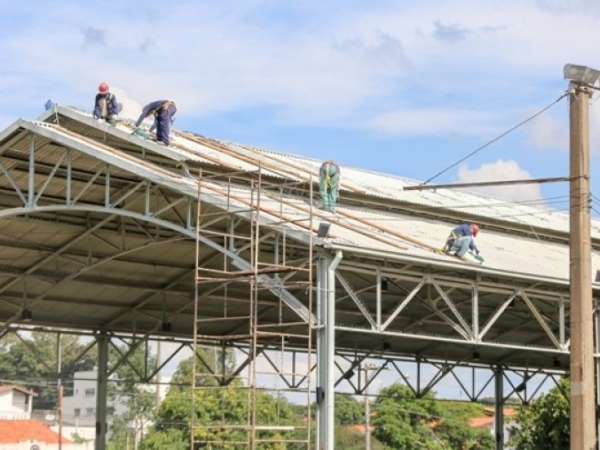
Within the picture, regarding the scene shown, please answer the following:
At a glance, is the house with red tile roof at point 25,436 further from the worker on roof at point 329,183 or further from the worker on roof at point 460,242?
the worker on roof at point 460,242

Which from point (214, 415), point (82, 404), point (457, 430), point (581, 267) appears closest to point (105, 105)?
point (581, 267)

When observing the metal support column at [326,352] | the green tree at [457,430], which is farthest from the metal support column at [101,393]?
the green tree at [457,430]

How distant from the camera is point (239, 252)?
2744 centimetres

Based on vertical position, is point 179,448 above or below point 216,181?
below

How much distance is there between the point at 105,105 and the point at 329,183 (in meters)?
5.30

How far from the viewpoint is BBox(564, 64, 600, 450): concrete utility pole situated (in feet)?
73.4

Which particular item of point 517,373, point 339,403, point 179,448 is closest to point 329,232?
point 517,373

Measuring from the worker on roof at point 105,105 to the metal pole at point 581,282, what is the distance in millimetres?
11019

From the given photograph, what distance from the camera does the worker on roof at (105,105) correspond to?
29781mm

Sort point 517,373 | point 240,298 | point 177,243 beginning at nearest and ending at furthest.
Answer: point 177,243 < point 240,298 < point 517,373

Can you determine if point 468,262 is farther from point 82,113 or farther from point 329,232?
point 82,113

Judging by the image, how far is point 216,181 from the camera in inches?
1182

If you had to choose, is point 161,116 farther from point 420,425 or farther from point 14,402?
point 14,402

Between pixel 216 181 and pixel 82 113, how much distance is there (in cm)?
334
